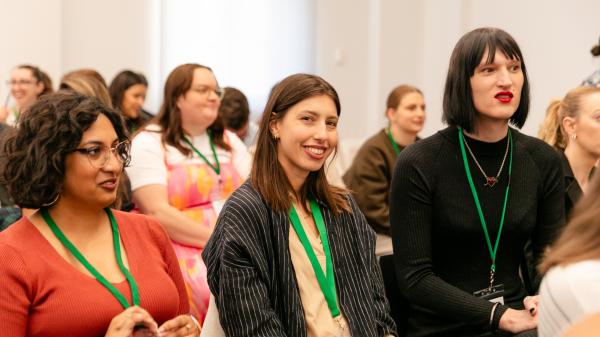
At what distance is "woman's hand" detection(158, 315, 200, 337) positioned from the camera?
7.29ft

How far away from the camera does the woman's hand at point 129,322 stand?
210 cm

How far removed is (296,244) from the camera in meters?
2.42

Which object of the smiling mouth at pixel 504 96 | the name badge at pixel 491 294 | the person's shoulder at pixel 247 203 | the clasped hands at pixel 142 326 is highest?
the smiling mouth at pixel 504 96

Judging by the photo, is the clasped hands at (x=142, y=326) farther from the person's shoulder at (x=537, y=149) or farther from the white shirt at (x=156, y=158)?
the white shirt at (x=156, y=158)

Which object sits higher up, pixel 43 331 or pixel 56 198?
pixel 56 198

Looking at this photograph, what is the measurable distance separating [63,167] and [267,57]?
19.6 feet

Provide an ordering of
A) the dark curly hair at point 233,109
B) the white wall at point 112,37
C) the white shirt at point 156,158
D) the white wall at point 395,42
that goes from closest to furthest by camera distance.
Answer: the white shirt at point 156,158 < the dark curly hair at point 233,109 < the white wall at point 112,37 < the white wall at point 395,42

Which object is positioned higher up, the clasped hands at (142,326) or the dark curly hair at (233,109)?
the dark curly hair at (233,109)

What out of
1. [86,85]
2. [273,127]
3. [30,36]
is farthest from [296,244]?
[30,36]

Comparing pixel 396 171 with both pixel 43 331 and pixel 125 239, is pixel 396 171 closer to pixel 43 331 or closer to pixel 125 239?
pixel 125 239

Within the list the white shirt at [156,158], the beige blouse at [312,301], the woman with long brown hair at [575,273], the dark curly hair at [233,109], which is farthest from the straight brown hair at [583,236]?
the dark curly hair at [233,109]

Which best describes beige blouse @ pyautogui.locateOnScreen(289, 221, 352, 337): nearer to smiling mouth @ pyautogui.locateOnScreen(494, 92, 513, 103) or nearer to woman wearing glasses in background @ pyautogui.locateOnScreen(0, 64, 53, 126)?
smiling mouth @ pyautogui.locateOnScreen(494, 92, 513, 103)

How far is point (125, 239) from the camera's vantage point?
2.35 meters

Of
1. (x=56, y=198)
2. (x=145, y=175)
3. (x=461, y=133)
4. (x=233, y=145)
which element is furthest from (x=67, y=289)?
(x=233, y=145)
